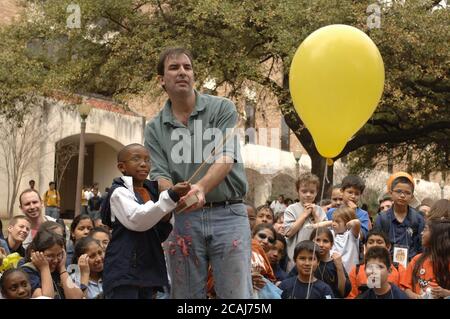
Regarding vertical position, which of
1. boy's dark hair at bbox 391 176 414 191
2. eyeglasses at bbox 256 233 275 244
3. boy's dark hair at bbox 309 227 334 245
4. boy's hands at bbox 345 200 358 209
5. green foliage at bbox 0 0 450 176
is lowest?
eyeglasses at bbox 256 233 275 244

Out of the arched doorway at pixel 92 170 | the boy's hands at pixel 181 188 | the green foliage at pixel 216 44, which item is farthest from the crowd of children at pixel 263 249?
the arched doorway at pixel 92 170

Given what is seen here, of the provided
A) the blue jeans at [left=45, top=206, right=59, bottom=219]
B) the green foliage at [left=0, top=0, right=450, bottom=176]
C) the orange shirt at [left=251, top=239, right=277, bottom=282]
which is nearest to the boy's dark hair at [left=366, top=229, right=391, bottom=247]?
the orange shirt at [left=251, top=239, right=277, bottom=282]

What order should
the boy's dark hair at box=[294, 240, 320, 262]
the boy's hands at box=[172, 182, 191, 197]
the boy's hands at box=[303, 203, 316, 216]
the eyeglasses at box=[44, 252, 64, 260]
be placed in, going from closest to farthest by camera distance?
the boy's hands at box=[172, 182, 191, 197], the eyeglasses at box=[44, 252, 64, 260], the boy's dark hair at box=[294, 240, 320, 262], the boy's hands at box=[303, 203, 316, 216]

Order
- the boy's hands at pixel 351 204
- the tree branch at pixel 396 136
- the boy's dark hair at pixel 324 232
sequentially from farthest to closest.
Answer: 1. the tree branch at pixel 396 136
2. the boy's hands at pixel 351 204
3. the boy's dark hair at pixel 324 232

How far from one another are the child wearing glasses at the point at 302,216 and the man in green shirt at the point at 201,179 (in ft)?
9.70

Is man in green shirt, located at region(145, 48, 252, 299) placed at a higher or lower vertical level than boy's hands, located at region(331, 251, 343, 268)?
higher

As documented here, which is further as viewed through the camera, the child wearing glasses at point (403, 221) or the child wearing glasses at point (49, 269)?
the child wearing glasses at point (403, 221)

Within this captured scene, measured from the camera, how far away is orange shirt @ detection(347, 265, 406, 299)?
6.73 meters

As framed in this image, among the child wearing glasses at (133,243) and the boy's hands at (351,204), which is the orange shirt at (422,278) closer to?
the boy's hands at (351,204)

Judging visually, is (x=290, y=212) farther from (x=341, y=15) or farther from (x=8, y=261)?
(x=341, y=15)

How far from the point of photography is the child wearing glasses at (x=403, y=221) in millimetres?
7777

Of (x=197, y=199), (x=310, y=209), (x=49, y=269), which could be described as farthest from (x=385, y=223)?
(x=197, y=199)

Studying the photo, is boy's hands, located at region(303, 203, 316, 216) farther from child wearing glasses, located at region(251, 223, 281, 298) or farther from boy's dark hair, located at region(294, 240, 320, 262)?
boy's dark hair, located at region(294, 240, 320, 262)
